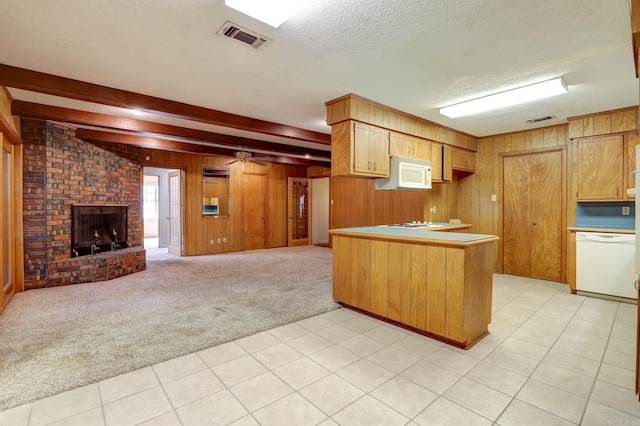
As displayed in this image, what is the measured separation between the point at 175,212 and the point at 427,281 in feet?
23.0

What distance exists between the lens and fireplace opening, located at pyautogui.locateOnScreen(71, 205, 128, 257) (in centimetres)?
501

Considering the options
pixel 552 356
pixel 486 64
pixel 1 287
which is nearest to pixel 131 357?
pixel 1 287

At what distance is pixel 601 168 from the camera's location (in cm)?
421

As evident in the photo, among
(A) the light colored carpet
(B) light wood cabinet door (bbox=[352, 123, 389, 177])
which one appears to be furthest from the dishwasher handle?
(A) the light colored carpet

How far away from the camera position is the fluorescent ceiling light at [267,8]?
6.24 ft

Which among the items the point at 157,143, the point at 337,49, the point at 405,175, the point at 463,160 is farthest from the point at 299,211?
the point at 337,49

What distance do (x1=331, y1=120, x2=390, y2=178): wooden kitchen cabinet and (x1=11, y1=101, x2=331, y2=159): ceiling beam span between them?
Result: 2766 millimetres

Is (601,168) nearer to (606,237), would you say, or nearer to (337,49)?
(606,237)

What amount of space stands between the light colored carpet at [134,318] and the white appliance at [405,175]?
5.69 feet

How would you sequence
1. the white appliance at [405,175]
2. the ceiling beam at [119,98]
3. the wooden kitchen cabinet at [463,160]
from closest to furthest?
the ceiling beam at [119,98]
the white appliance at [405,175]
the wooden kitchen cabinet at [463,160]

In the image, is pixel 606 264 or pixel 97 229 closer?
pixel 606 264

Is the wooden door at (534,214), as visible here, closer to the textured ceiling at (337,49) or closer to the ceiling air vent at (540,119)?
the ceiling air vent at (540,119)

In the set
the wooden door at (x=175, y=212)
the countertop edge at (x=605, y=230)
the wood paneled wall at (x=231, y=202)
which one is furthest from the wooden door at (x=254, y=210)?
the countertop edge at (x=605, y=230)

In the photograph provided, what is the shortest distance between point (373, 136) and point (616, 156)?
3345 mm
